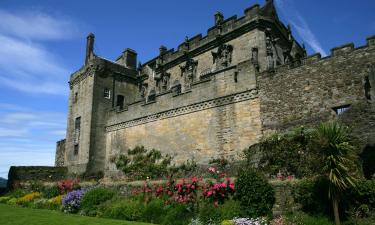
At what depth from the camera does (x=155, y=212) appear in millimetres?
12453

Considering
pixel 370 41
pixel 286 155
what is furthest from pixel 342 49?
pixel 286 155

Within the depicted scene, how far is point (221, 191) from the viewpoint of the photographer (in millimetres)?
11891

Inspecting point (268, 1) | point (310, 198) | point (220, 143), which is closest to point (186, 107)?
point (220, 143)

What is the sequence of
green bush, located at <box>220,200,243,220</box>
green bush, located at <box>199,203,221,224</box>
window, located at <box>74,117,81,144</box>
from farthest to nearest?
window, located at <box>74,117,81,144</box>
green bush, located at <box>199,203,221,224</box>
green bush, located at <box>220,200,243,220</box>

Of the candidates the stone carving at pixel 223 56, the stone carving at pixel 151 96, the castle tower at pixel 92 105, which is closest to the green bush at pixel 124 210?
the stone carving at pixel 151 96

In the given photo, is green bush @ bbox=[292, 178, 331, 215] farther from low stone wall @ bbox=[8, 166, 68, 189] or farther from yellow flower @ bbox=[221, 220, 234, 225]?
low stone wall @ bbox=[8, 166, 68, 189]

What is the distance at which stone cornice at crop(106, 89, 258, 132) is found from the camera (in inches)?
726

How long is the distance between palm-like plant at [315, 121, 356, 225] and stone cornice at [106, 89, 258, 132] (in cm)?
870

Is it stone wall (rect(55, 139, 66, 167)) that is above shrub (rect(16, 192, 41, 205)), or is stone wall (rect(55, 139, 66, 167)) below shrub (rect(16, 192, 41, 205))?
above

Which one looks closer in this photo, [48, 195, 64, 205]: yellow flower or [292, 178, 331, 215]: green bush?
[292, 178, 331, 215]: green bush

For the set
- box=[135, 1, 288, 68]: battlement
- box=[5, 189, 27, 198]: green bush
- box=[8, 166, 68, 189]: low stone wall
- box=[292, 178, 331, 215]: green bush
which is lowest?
box=[5, 189, 27, 198]: green bush

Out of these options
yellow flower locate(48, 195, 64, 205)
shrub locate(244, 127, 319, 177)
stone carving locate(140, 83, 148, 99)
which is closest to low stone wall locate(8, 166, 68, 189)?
yellow flower locate(48, 195, 64, 205)

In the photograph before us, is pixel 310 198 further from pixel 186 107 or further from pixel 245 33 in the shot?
pixel 245 33

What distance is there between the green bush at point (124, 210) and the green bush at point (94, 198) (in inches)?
28.3
